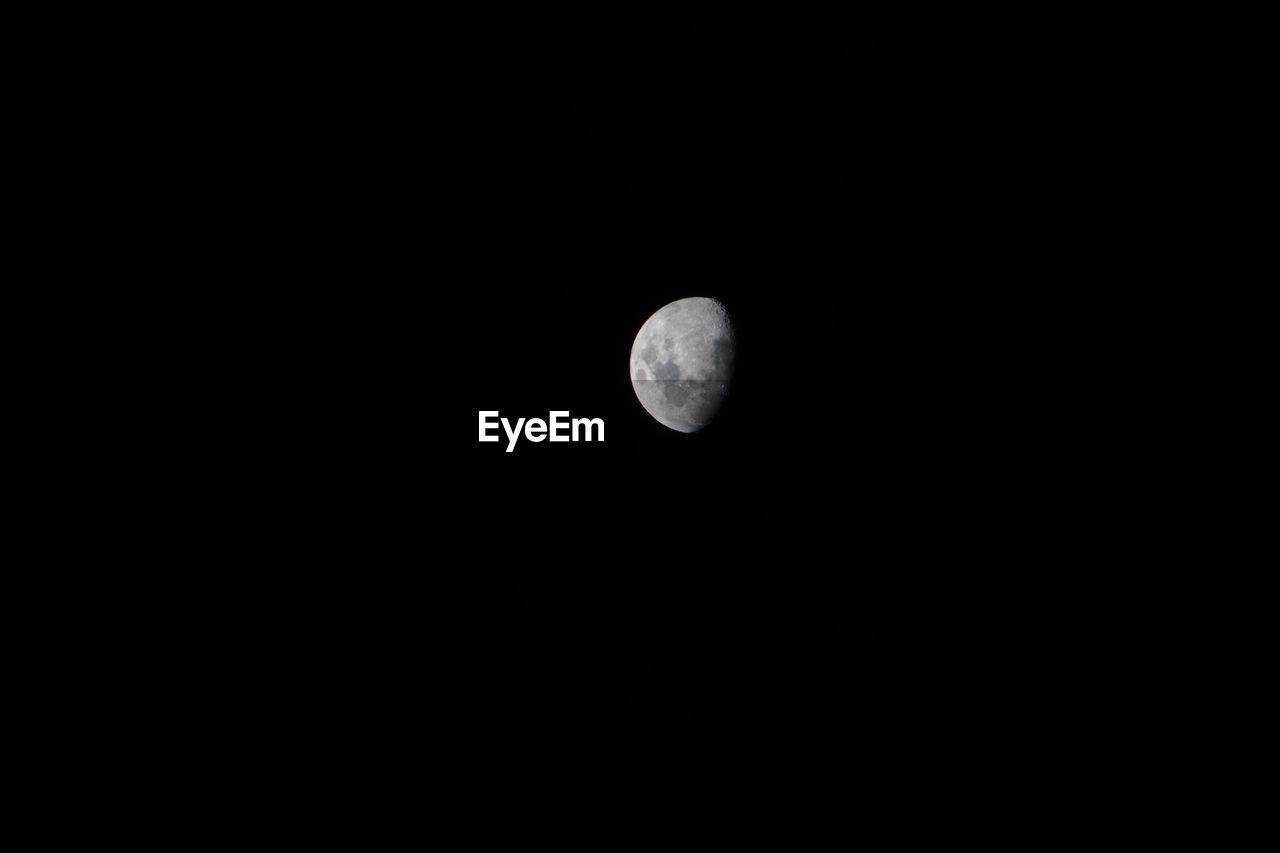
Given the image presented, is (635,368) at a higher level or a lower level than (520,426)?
higher

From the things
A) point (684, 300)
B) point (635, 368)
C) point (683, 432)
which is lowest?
point (683, 432)

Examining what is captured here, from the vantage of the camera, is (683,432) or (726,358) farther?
(683,432)

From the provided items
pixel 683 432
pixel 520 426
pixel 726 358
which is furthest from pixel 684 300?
pixel 520 426

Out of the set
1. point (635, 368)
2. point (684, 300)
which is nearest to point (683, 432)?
point (635, 368)

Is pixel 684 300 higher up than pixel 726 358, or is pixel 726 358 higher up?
pixel 684 300

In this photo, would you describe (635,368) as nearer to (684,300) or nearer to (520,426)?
(684,300)

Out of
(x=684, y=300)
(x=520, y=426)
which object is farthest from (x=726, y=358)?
(x=520, y=426)
